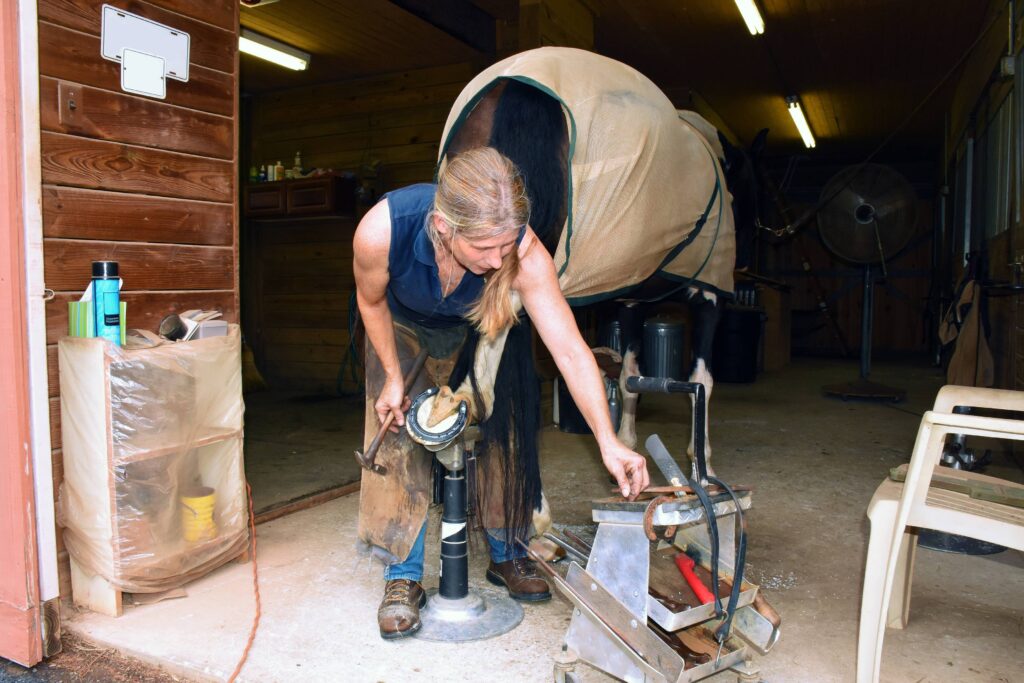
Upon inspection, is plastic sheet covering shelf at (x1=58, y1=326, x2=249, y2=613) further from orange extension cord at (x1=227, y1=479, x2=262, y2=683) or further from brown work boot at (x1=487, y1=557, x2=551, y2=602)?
brown work boot at (x1=487, y1=557, x2=551, y2=602)

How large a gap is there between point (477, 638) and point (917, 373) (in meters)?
6.66

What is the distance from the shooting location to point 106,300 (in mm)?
1787

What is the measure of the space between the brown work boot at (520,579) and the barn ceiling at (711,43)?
9.98 ft

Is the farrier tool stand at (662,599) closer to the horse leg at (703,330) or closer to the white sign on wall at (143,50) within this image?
the horse leg at (703,330)

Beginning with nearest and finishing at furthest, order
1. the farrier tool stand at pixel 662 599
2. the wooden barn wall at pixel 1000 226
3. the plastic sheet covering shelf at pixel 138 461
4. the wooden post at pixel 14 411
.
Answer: the farrier tool stand at pixel 662 599, the wooden post at pixel 14 411, the plastic sheet covering shelf at pixel 138 461, the wooden barn wall at pixel 1000 226

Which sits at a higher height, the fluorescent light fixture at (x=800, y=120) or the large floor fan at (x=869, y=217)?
the fluorescent light fixture at (x=800, y=120)

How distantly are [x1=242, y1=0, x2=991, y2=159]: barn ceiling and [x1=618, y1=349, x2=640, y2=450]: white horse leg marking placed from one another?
2267 mm

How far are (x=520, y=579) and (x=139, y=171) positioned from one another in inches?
57.6

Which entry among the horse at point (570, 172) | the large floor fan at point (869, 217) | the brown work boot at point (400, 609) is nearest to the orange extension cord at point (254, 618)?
the brown work boot at point (400, 609)

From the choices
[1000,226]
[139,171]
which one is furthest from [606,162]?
[1000,226]

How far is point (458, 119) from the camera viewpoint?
1756mm

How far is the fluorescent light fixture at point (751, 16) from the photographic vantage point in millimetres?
4355

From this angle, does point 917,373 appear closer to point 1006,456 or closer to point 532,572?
point 1006,456

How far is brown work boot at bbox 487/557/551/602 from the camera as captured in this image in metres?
1.88
